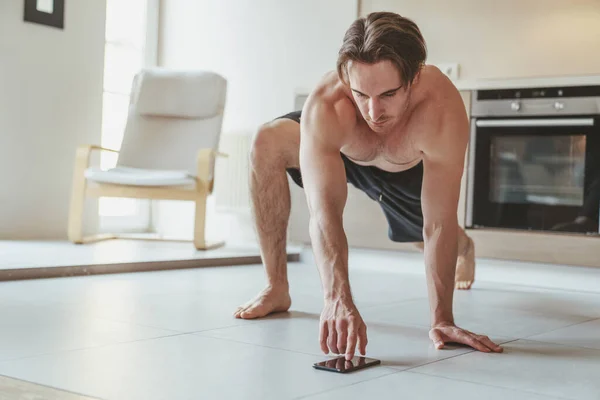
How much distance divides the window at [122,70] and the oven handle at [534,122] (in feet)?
9.17

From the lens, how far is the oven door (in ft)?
12.7

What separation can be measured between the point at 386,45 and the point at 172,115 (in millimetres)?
3708

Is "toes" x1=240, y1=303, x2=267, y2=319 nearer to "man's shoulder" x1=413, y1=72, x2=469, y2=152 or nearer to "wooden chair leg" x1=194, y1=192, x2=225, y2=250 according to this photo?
"man's shoulder" x1=413, y1=72, x2=469, y2=152

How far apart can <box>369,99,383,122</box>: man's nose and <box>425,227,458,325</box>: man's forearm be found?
18.0 inches

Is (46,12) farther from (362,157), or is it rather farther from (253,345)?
(253,345)

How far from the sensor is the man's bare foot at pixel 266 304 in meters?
2.46

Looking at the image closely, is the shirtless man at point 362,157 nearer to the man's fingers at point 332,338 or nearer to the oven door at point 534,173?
the man's fingers at point 332,338

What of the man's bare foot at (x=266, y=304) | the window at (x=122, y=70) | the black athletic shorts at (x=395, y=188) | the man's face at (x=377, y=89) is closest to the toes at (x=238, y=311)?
the man's bare foot at (x=266, y=304)

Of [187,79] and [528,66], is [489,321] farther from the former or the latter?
[187,79]

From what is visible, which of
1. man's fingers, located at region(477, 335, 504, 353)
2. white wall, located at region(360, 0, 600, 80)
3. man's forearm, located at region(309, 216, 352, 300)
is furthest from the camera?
white wall, located at region(360, 0, 600, 80)

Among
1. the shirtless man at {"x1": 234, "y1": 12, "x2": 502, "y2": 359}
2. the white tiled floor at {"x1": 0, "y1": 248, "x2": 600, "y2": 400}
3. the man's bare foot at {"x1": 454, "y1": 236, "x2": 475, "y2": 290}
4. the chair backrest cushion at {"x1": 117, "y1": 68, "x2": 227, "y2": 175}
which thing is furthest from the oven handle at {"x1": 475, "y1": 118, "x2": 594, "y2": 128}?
the chair backrest cushion at {"x1": 117, "y1": 68, "x2": 227, "y2": 175}

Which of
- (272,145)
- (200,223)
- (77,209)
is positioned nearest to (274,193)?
(272,145)

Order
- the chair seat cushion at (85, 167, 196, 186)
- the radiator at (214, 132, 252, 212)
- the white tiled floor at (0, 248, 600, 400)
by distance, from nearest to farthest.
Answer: the white tiled floor at (0, 248, 600, 400), the chair seat cushion at (85, 167, 196, 186), the radiator at (214, 132, 252, 212)

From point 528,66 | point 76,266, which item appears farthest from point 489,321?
point 528,66
